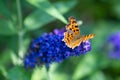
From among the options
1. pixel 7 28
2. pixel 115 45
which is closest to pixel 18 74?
pixel 7 28

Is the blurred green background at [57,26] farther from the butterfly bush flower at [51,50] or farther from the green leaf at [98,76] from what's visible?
the butterfly bush flower at [51,50]

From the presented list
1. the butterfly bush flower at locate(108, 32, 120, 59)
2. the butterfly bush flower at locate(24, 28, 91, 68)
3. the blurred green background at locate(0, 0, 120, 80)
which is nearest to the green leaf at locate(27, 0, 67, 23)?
the blurred green background at locate(0, 0, 120, 80)

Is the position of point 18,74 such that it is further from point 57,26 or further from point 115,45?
point 57,26

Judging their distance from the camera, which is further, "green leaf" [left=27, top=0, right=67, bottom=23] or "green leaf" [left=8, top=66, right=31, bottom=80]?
"green leaf" [left=27, top=0, right=67, bottom=23]

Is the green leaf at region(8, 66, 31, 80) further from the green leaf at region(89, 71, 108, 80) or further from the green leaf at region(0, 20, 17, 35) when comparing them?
the green leaf at region(89, 71, 108, 80)

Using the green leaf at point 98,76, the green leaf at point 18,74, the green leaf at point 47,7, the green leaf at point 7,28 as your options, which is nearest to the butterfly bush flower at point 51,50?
the green leaf at point 18,74
